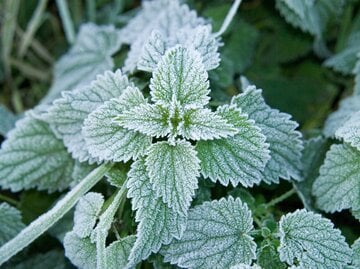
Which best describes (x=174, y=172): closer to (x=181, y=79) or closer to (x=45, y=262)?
(x=181, y=79)

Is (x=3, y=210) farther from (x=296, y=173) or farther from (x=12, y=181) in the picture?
(x=296, y=173)

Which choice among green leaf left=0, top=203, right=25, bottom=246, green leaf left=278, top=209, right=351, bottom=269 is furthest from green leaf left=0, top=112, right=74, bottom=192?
green leaf left=278, top=209, right=351, bottom=269

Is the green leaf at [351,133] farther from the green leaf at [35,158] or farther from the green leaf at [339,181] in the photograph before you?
the green leaf at [35,158]

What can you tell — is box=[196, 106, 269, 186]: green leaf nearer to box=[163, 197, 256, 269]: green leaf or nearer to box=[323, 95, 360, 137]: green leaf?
box=[163, 197, 256, 269]: green leaf

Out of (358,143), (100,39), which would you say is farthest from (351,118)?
(100,39)

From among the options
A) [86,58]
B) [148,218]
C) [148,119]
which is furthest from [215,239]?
[86,58]

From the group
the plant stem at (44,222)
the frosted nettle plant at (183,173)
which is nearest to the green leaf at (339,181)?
the frosted nettle plant at (183,173)
